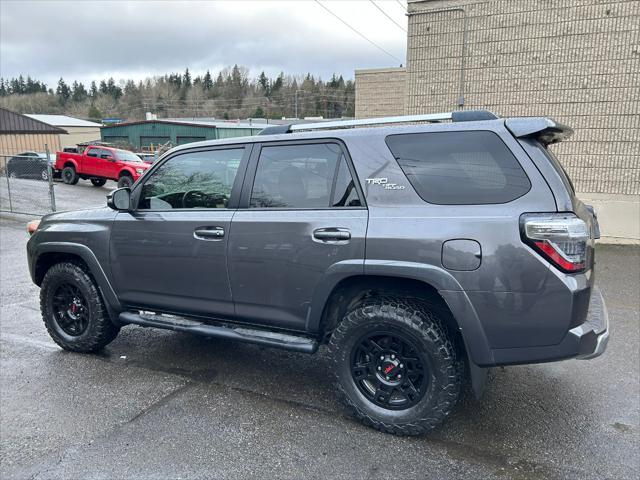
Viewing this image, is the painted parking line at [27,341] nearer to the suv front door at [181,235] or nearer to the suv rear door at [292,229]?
the suv front door at [181,235]

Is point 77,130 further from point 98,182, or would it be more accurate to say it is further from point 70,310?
point 70,310

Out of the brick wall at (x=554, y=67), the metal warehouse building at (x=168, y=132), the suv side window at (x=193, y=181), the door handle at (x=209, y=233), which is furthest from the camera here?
the metal warehouse building at (x=168, y=132)

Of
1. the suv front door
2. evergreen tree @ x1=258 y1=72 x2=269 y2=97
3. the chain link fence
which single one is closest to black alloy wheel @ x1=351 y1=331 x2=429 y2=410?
the suv front door

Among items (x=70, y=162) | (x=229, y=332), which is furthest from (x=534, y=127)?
(x=70, y=162)

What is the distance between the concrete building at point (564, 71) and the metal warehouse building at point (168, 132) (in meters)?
33.0

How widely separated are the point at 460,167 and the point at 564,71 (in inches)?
306

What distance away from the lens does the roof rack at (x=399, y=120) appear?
3.25 meters

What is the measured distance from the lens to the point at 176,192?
163 inches

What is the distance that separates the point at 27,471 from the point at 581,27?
10282 mm

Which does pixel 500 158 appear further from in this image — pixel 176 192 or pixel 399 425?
pixel 176 192

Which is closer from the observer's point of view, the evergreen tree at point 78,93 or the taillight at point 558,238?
the taillight at point 558,238

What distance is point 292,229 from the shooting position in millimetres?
3465

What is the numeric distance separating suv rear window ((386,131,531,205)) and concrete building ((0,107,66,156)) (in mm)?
35806

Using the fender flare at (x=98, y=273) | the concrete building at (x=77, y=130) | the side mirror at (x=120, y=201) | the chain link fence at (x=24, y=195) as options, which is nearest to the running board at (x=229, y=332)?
the fender flare at (x=98, y=273)
